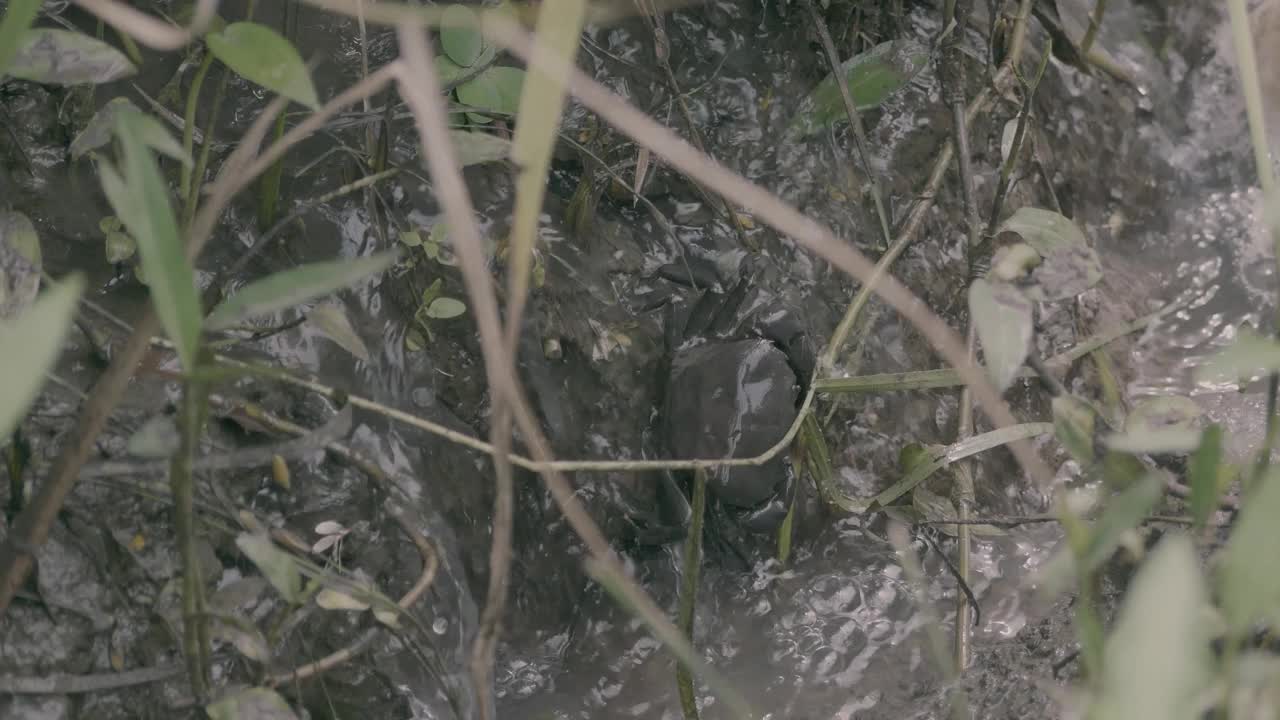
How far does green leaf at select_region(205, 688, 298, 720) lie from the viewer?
89 centimetres

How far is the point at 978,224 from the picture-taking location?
1.41 metres

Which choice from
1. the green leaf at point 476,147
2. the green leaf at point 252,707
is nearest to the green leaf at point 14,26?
the green leaf at point 252,707

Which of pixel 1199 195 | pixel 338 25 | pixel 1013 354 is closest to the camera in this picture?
pixel 1013 354

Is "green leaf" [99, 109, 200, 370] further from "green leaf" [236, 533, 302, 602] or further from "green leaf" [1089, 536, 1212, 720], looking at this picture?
"green leaf" [1089, 536, 1212, 720]

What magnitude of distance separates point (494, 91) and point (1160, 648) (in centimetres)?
113

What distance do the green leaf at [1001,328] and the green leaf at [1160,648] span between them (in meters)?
0.30

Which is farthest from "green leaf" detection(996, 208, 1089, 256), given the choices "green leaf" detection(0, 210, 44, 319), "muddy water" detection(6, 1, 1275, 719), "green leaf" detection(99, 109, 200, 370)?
"green leaf" detection(0, 210, 44, 319)

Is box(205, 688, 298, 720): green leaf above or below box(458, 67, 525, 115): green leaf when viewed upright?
below

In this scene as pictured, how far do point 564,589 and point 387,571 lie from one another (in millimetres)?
275

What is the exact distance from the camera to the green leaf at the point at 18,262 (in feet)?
3.24

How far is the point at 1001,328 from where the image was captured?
82cm

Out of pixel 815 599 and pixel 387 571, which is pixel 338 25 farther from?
pixel 815 599

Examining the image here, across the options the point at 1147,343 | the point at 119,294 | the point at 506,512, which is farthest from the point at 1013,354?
the point at 1147,343

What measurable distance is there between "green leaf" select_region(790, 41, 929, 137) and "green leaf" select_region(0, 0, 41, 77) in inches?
46.8
